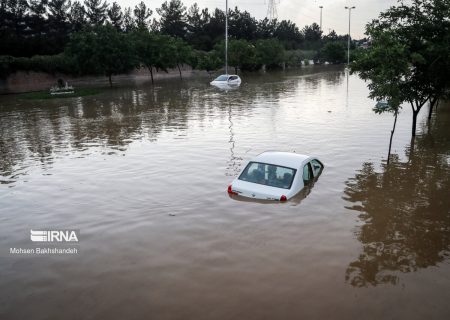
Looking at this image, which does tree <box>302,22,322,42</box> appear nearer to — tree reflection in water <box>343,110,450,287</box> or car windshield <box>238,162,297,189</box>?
tree reflection in water <box>343,110,450,287</box>

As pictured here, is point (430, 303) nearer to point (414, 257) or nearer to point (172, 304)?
point (414, 257)

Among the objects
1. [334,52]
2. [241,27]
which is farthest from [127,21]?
[334,52]

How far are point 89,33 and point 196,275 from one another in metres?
48.3

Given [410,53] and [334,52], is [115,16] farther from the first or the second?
[410,53]

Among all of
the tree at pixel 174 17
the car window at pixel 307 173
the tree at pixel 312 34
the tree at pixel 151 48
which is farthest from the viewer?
the tree at pixel 312 34

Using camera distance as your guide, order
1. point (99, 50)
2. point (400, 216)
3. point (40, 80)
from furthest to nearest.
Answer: point (40, 80)
point (99, 50)
point (400, 216)

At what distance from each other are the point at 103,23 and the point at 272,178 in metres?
85.4

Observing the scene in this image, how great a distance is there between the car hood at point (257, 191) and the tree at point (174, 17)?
10145 centimetres

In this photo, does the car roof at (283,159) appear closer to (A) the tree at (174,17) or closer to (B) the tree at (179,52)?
(B) the tree at (179,52)

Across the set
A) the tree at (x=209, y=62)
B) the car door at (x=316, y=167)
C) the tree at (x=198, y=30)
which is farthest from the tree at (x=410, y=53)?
the tree at (x=198, y=30)

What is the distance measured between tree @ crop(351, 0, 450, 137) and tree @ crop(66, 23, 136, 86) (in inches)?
1509

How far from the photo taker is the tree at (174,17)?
10888cm

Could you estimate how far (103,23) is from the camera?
88312 mm

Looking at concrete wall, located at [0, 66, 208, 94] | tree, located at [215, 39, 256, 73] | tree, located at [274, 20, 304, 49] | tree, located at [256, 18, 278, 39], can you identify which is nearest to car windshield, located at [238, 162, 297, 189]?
concrete wall, located at [0, 66, 208, 94]
